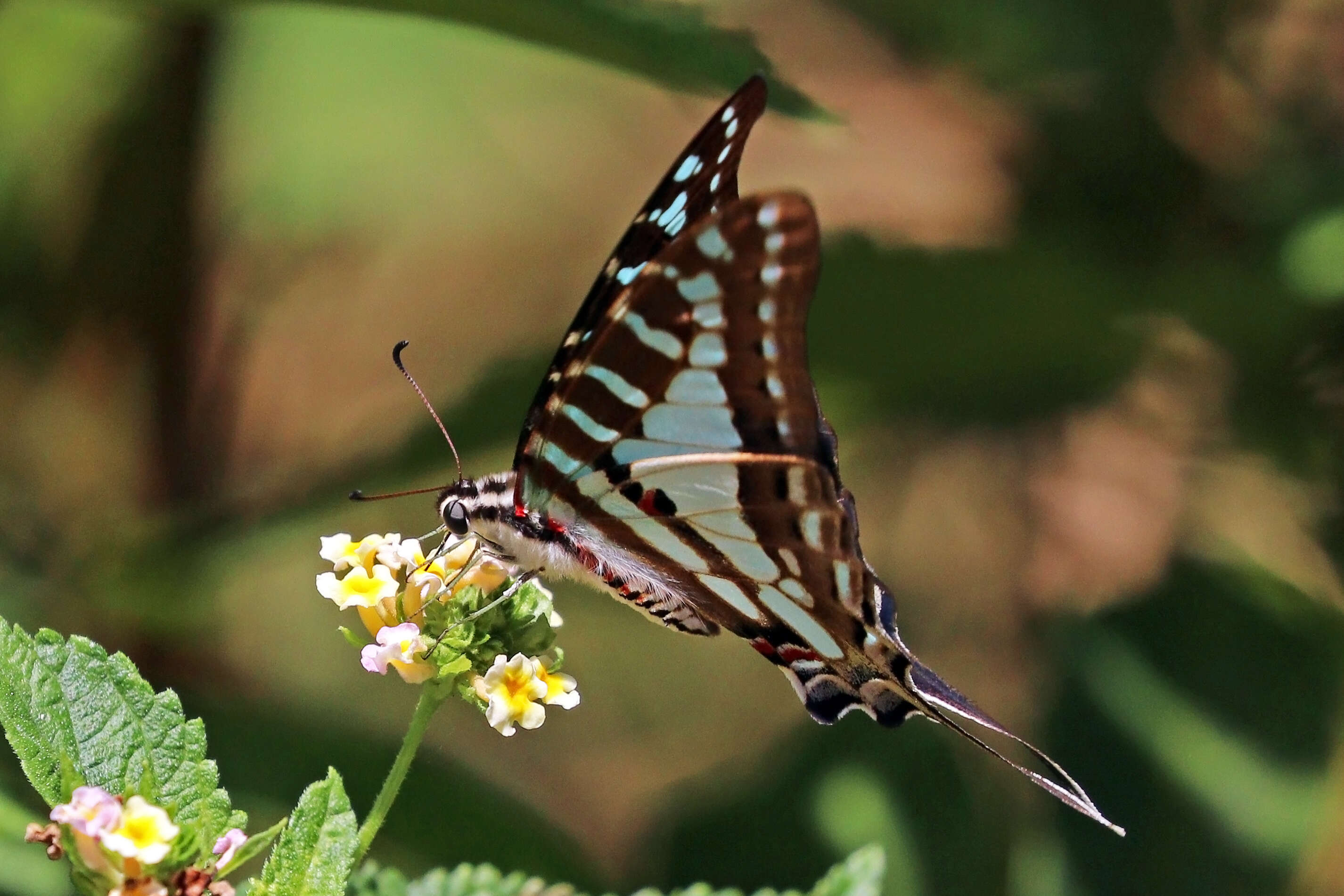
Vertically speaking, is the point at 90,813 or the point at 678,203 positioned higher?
the point at 678,203

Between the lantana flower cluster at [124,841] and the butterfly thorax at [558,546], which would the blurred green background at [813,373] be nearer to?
the butterfly thorax at [558,546]

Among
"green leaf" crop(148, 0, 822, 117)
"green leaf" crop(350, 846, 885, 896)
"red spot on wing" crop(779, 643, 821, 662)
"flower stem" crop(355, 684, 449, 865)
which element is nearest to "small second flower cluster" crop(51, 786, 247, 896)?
"flower stem" crop(355, 684, 449, 865)

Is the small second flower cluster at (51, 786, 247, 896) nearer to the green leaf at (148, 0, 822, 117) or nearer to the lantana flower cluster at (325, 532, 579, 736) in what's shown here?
the lantana flower cluster at (325, 532, 579, 736)

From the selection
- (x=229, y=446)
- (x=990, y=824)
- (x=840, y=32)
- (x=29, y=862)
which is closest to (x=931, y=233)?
(x=840, y=32)

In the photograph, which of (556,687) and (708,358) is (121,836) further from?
(708,358)

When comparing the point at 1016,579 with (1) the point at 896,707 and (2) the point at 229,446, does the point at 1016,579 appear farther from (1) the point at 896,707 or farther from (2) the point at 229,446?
(2) the point at 229,446

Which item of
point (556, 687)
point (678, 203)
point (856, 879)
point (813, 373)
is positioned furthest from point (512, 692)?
point (813, 373)
